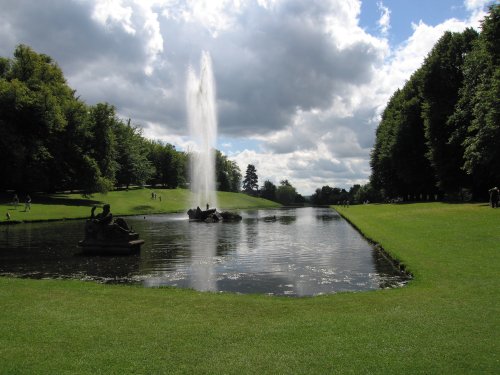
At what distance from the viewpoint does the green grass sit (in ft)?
24.7

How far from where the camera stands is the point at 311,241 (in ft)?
103

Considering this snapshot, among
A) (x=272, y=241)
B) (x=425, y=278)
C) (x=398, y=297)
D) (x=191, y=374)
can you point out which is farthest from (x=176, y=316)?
(x=272, y=241)

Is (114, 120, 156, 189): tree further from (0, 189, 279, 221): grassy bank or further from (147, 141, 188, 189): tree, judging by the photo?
(147, 141, 188, 189): tree

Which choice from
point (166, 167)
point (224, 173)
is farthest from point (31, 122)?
point (224, 173)

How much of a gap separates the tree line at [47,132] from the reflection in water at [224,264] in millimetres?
36967

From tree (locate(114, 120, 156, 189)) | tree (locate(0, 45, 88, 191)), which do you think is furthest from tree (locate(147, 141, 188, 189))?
tree (locate(0, 45, 88, 191))

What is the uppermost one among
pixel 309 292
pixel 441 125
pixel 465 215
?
pixel 441 125

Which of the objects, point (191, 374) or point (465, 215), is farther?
point (465, 215)

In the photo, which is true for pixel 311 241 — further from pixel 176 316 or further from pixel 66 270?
pixel 176 316

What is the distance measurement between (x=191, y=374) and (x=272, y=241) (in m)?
24.5

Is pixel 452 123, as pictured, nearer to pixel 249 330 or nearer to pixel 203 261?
pixel 203 261

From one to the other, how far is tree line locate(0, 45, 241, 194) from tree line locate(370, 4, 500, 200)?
52.1 meters

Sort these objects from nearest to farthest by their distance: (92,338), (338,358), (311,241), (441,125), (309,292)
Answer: (338,358), (92,338), (309,292), (311,241), (441,125)

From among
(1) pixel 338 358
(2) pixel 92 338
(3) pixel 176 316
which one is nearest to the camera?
(1) pixel 338 358
